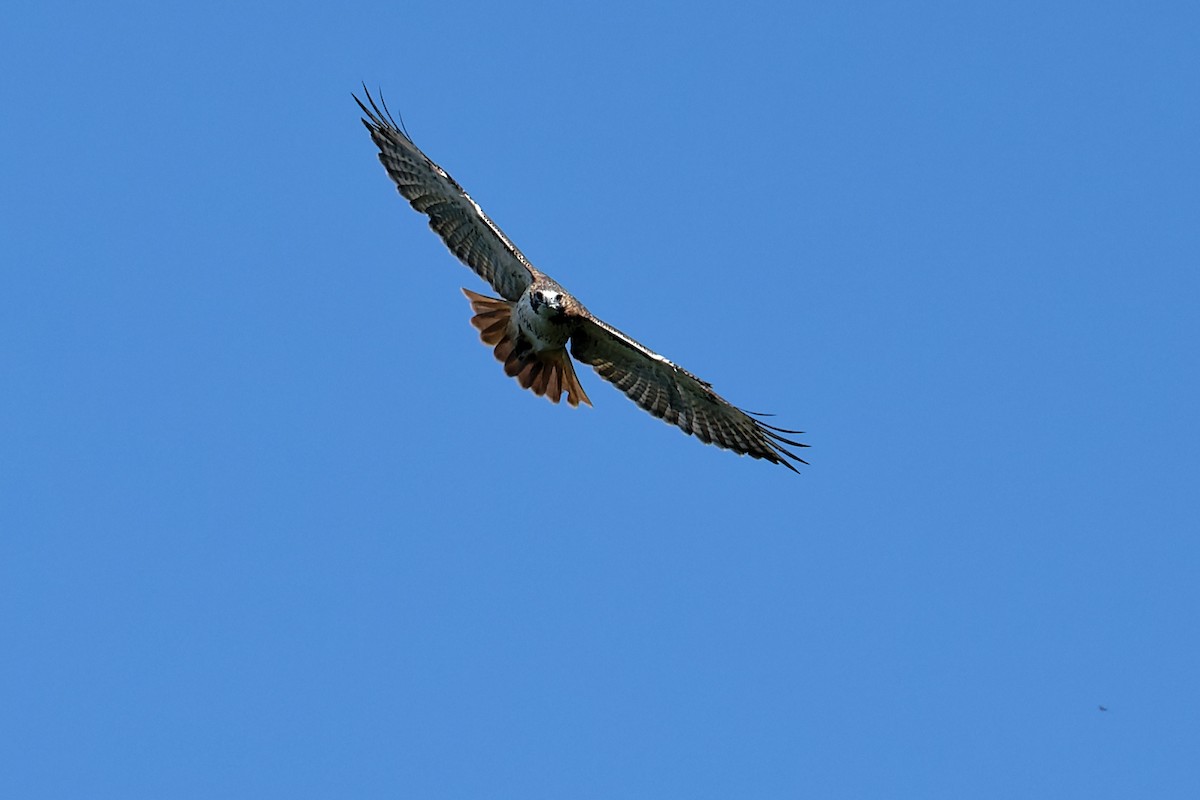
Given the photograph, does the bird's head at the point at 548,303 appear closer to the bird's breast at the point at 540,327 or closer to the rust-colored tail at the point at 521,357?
the bird's breast at the point at 540,327

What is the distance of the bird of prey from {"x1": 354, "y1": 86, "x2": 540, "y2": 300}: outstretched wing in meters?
0.01

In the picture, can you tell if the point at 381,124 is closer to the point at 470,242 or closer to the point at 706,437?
the point at 470,242

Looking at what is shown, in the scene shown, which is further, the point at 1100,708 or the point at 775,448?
the point at 775,448

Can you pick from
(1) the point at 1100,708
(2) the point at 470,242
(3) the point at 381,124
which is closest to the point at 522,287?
(2) the point at 470,242

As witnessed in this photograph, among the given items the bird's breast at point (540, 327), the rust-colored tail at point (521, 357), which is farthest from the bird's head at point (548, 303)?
the rust-colored tail at point (521, 357)

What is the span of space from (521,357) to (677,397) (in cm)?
192

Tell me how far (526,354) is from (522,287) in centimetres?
85

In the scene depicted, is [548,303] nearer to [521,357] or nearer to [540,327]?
[540,327]

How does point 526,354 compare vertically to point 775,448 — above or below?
below

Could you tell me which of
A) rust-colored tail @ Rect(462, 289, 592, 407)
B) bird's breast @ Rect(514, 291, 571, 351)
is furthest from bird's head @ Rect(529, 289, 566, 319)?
rust-colored tail @ Rect(462, 289, 592, 407)

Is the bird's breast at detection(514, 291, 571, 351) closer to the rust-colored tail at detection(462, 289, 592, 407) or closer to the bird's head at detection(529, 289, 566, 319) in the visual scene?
the bird's head at detection(529, 289, 566, 319)

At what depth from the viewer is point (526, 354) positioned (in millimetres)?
16922

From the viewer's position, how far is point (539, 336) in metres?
16.6

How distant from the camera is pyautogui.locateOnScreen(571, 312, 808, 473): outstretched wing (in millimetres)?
17016
